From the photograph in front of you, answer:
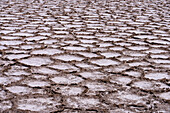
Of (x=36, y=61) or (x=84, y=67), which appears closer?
(x=84, y=67)

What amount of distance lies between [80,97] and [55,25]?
2921 millimetres

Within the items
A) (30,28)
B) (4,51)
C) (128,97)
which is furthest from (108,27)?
(128,97)

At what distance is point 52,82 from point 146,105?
0.79 meters

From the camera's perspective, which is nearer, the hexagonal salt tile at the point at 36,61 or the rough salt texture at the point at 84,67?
the rough salt texture at the point at 84,67

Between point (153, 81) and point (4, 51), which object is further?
point (4, 51)

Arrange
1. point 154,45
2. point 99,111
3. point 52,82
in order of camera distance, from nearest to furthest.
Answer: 1. point 99,111
2. point 52,82
3. point 154,45

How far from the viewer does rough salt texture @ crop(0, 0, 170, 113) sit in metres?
2.17

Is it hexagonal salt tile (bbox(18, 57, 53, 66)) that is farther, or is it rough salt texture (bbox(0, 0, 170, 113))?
hexagonal salt tile (bbox(18, 57, 53, 66))

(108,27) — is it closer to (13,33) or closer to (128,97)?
(13,33)

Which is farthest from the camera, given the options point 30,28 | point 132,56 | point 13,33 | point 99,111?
point 30,28

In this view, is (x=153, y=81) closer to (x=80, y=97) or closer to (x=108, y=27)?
(x=80, y=97)

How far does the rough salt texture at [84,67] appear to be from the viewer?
2166 millimetres

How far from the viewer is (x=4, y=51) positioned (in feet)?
11.1

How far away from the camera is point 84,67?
2.93 metres
